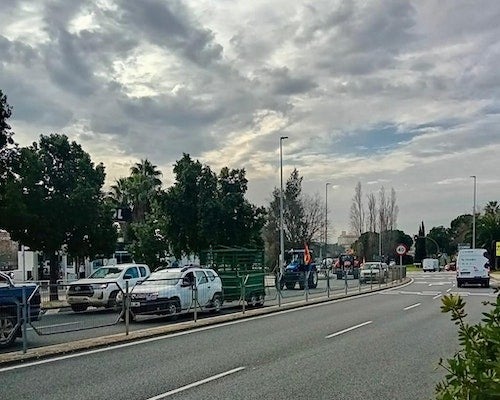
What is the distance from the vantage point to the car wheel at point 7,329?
13633mm

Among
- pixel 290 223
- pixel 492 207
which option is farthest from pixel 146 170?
pixel 492 207

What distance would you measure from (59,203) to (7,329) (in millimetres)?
16858

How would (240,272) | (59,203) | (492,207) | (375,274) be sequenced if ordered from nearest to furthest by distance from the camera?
(240,272) → (59,203) → (375,274) → (492,207)

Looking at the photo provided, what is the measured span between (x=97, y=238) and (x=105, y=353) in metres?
18.8

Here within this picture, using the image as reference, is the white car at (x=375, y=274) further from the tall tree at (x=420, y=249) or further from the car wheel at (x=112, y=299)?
the tall tree at (x=420, y=249)

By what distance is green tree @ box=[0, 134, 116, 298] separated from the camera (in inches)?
1151

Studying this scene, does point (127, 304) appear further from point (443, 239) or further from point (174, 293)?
point (443, 239)

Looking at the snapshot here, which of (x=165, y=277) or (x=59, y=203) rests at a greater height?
(x=59, y=203)

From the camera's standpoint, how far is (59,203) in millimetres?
29953

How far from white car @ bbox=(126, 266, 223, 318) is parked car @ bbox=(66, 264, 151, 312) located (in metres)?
0.51

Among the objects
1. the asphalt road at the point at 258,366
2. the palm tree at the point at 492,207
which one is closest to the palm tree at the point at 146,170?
the asphalt road at the point at 258,366

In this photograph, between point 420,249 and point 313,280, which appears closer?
point 313,280

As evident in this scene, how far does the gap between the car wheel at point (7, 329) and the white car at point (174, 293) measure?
4133mm

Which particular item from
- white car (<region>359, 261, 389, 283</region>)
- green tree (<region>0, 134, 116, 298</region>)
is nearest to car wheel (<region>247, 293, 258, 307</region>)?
green tree (<region>0, 134, 116, 298</region>)
